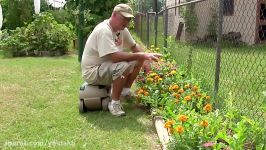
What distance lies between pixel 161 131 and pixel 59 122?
1.24 meters

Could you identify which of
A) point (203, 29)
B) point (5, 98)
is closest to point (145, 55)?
point (203, 29)

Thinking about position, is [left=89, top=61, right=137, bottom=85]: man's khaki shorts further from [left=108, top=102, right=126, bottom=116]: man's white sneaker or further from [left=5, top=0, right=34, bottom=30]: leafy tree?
[left=5, top=0, right=34, bottom=30]: leafy tree

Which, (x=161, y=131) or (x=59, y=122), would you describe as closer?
(x=161, y=131)

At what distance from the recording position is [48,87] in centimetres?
655

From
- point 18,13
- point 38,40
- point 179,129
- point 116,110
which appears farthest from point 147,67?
point 18,13

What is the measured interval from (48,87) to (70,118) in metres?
1.95

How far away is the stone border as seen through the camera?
369cm

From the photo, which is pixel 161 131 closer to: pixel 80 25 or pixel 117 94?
pixel 117 94

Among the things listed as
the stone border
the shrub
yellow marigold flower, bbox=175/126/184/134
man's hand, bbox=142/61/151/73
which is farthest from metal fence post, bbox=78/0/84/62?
yellow marigold flower, bbox=175/126/184/134

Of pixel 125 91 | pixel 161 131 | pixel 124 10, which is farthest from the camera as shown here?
pixel 125 91

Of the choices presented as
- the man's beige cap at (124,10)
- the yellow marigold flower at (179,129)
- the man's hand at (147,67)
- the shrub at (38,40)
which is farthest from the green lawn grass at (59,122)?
the shrub at (38,40)

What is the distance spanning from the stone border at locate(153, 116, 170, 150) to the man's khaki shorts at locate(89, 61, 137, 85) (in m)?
0.72

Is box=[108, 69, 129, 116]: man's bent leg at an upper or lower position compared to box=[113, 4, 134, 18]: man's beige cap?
lower

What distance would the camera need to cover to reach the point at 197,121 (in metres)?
3.40
